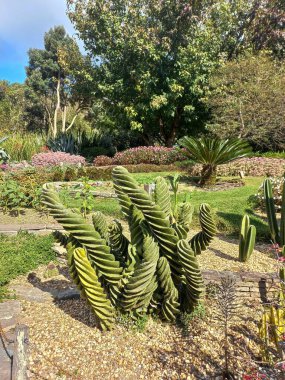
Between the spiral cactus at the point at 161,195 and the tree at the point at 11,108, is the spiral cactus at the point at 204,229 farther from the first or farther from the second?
the tree at the point at 11,108

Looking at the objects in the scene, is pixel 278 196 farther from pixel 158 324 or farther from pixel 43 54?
pixel 43 54

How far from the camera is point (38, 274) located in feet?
13.5

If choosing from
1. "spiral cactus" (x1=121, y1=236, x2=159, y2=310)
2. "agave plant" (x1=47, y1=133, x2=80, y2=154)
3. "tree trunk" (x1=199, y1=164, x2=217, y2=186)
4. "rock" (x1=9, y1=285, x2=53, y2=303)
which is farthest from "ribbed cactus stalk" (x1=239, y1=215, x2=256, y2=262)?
"agave plant" (x1=47, y1=133, x2=80, y2=154)

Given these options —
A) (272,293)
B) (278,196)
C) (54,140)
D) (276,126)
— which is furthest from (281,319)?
(54,140)

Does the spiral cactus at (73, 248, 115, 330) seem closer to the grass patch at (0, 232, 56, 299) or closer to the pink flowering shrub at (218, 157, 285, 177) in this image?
the grass patch at (0, 232, 56, 299)

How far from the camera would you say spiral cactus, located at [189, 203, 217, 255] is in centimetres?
274

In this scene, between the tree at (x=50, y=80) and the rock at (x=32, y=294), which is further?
the tree at (x=50, y=80)

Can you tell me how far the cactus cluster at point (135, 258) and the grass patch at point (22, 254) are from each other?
1.36 meters

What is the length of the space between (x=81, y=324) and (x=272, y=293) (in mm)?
1871

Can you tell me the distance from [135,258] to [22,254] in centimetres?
220

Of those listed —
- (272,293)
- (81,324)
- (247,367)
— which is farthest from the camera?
(272,293)

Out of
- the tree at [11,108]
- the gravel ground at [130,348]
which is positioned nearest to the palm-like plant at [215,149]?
the gravel ground at [130,348]

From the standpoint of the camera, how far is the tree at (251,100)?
1360 centimetres

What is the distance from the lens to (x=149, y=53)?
14930mm
